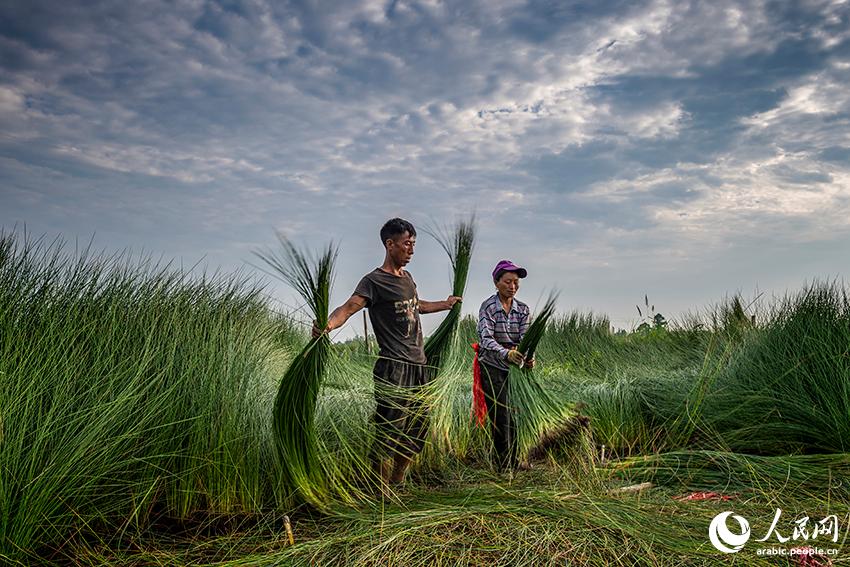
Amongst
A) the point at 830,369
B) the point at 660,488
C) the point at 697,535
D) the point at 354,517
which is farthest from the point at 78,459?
the point at 830,369

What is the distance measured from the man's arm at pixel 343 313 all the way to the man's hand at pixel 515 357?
1134 millimetres

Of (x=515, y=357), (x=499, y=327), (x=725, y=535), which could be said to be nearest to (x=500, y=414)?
(x=515, y=357)

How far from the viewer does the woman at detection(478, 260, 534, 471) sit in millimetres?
4379

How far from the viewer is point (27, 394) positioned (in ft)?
10.5

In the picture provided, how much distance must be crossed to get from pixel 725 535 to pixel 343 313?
2.01 meters

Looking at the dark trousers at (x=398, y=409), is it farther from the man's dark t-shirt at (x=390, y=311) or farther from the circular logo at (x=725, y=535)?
the circular logo at (x=725, y=535)

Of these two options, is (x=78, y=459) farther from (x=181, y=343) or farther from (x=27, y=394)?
(x=181, y=343)

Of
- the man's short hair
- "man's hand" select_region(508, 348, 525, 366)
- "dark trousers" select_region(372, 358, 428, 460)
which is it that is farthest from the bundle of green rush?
the man's short hair

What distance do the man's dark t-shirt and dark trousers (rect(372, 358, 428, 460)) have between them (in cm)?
7

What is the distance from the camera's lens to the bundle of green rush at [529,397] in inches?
166

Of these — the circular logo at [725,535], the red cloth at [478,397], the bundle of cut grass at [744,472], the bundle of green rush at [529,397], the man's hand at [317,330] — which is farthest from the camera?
the red cloth at [478,397]

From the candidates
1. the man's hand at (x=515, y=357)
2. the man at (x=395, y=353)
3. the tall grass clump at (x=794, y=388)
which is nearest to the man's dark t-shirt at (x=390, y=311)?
the man at (x=395, y=353)

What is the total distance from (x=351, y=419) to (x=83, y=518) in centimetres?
145

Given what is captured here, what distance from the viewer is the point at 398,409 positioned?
3.62m
